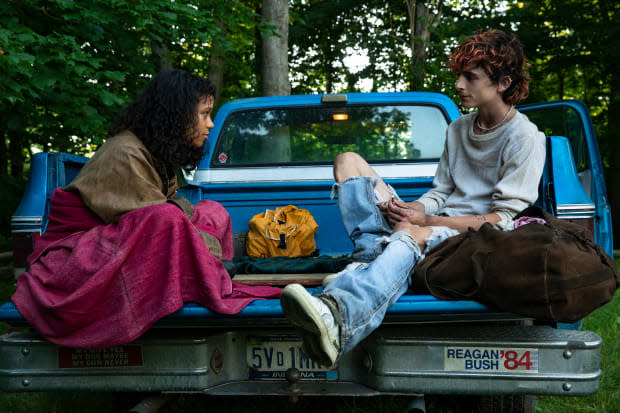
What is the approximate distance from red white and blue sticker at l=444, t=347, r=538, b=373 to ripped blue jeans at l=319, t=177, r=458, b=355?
0.29 meters

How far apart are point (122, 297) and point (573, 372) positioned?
1.61m

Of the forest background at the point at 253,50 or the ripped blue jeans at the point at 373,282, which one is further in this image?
the forest background at the point at 253,50

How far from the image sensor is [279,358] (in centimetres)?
212

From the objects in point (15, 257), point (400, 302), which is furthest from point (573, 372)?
point (15, 257)

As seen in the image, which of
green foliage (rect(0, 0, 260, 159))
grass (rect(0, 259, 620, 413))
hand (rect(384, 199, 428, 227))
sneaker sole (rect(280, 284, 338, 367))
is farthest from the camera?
green foliage (rect(0, 0, 260, 159))

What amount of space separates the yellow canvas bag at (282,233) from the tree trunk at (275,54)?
464 centimetres

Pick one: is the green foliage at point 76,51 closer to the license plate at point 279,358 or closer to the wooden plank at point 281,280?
the wooden plank at point 281,280

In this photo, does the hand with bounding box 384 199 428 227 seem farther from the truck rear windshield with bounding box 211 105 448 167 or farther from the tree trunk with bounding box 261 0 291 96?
the tree trunk with bounding box 261 0 291 96

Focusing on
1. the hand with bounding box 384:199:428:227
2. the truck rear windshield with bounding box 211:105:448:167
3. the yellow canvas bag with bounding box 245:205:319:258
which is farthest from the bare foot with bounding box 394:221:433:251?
the truck rear windshield with bounding box 211:105:448:167

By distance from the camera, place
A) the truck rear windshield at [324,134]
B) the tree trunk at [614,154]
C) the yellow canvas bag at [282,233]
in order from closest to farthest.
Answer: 1. the yellow canvas bag at [282,233]
2. the truck rear windshield at [324,134]
3. the tree trunk at [614,154]

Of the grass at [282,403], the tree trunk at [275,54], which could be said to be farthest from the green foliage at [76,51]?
the grass at [282,403]

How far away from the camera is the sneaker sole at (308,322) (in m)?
1.75

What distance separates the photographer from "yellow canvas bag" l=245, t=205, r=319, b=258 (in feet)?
11.5

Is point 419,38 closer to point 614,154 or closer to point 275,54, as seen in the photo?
point 275,54
